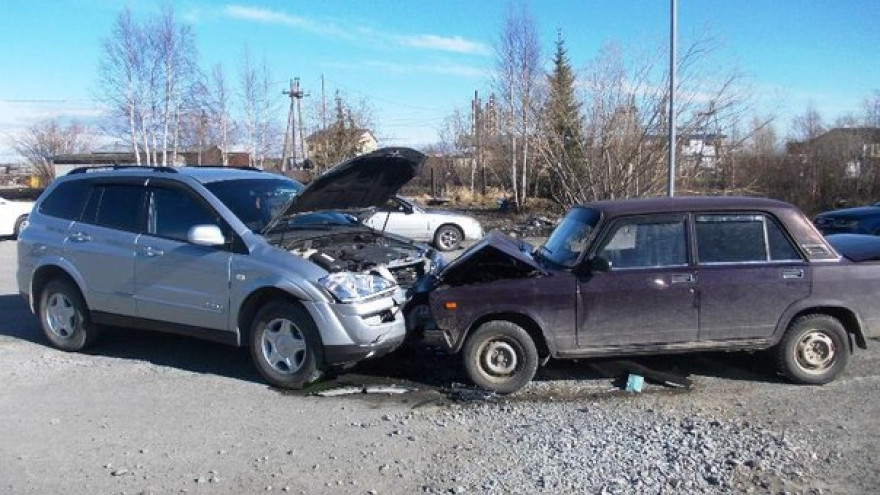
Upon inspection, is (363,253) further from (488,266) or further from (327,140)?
(327,140)

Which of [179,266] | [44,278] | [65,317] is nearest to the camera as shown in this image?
[179,266]

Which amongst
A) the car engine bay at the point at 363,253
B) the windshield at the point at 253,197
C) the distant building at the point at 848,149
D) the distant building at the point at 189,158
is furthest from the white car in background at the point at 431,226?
the distant building at the point at 189,158

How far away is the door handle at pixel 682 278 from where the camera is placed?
581cm

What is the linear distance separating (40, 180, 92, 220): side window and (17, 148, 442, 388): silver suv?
1cm

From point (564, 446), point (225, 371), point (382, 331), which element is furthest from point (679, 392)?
point (225, 371)

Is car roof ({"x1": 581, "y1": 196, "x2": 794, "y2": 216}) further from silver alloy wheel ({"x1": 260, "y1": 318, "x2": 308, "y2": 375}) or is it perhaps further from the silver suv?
silver alloy wheel ({"x1": 260, "y1": 318, "x2": 308, "y2": 375})

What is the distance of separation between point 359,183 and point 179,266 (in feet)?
5.94

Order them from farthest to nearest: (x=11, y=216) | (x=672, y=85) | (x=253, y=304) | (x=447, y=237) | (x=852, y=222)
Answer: (x=11, y=216), (x=447, y=237), (x=672, y=85), (x=852, y=222), (x=253, y=304)

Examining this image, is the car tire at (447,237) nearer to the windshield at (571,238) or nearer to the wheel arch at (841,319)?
the windshield at (571,238)

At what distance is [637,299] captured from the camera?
5.80m

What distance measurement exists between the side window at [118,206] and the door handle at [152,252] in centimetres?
27

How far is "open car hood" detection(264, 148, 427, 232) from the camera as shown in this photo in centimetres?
645

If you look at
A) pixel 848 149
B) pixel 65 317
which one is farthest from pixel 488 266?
pixel 848 149

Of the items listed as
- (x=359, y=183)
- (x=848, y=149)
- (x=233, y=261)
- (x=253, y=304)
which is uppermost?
(x=848, y=149)
